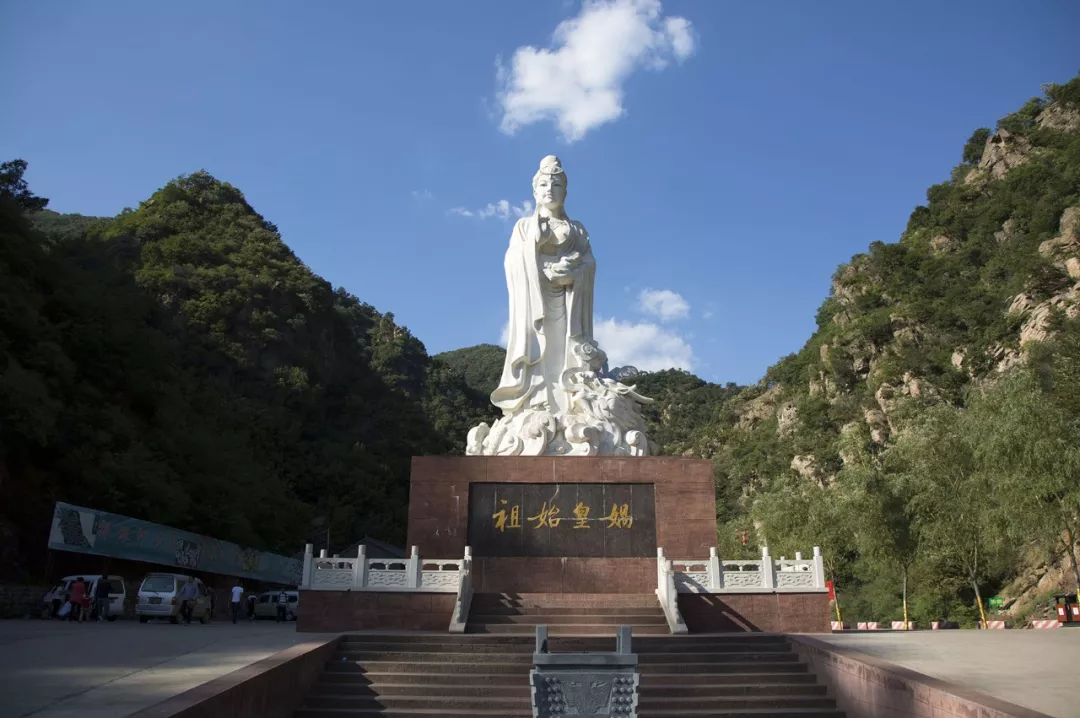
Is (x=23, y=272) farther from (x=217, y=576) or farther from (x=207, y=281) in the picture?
(x=207, y=281)

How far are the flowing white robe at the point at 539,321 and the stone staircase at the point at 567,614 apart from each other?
2897 mm

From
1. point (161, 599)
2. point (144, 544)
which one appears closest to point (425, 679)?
point (161, 599)

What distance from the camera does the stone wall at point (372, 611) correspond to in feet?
31.3

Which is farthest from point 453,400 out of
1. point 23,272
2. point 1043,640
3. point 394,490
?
point 1043,640

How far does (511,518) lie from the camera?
10734 mm

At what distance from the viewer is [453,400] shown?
51281mm

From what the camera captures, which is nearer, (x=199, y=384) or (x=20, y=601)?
(x=20, y=601)

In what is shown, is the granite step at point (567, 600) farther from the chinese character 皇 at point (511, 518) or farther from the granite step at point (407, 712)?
the granite step at point (407, 712)

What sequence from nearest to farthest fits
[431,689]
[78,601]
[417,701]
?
[417,701] → [431,689] → [78,601]

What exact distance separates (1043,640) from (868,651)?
2465 mm

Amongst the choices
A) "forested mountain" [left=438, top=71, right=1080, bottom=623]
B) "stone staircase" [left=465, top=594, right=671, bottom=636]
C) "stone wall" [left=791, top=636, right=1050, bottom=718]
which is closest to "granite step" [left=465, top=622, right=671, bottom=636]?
"stone staircase" [left=465, top=594, right=671, bottom=636]

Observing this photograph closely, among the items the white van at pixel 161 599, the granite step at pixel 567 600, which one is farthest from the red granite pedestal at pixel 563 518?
the white van at pixel 161 599

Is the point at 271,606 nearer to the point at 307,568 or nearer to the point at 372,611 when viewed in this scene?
the point at 307,568

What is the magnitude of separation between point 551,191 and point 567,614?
6.50 m
